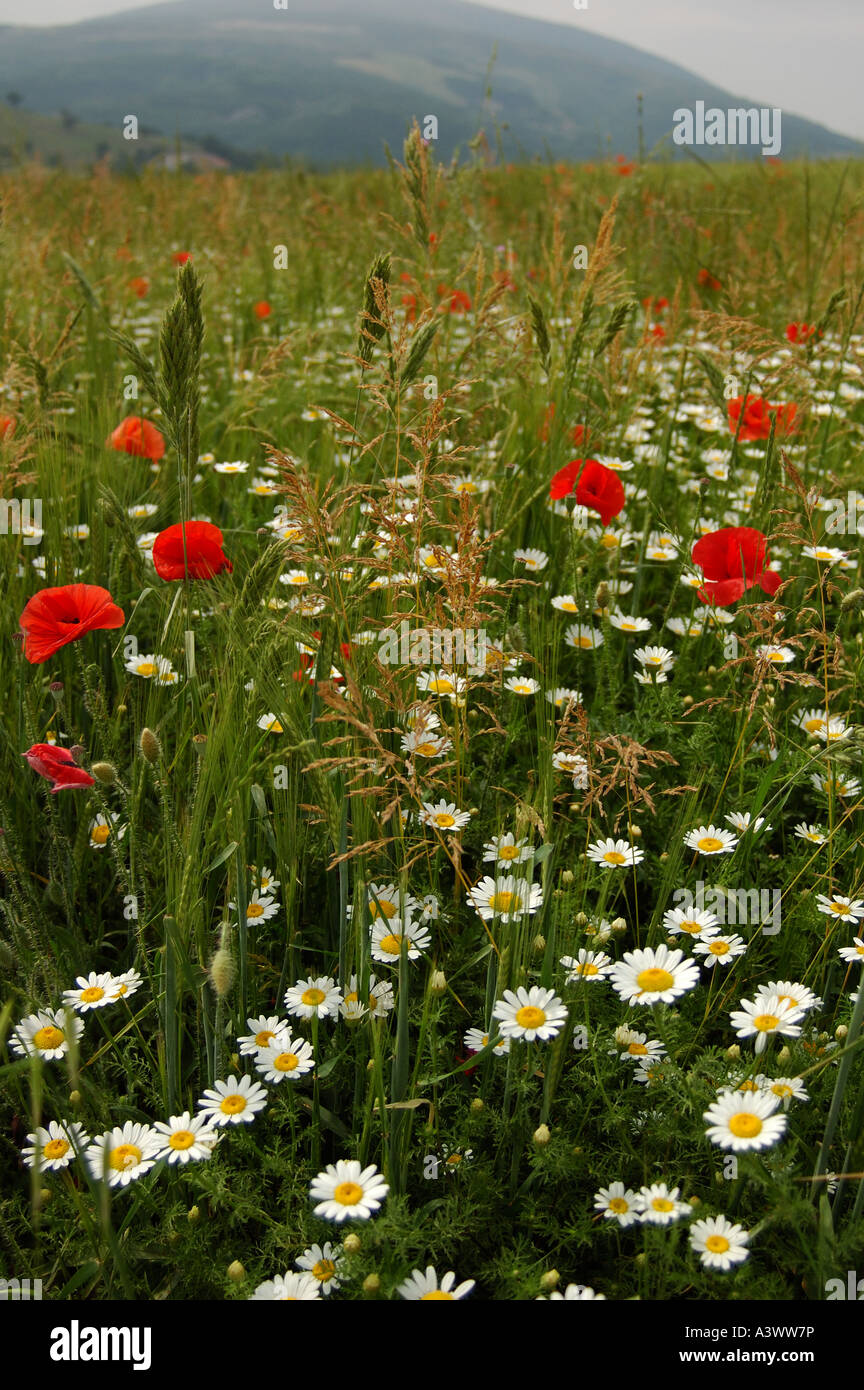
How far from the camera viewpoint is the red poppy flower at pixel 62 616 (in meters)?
1.60

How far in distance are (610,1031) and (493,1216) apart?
308 millimetres

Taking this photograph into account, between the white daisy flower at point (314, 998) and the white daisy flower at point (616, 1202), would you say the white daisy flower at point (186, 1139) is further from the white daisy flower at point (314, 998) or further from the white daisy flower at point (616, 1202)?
the white daisy flower at point (616, 1202)

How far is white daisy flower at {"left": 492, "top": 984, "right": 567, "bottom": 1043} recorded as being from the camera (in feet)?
3.87

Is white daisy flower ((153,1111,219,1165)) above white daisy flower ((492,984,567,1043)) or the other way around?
the other way around

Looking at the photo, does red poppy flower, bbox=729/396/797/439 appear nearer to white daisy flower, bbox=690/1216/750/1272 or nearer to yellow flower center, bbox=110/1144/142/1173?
white daisy flower, bbox=690/1216/750/1272

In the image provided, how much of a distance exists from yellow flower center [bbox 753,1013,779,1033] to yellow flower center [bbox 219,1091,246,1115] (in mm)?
696

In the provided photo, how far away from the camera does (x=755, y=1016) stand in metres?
1.22

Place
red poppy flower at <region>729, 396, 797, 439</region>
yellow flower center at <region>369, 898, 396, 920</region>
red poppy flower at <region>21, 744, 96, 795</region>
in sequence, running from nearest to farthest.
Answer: red poppy flower at <region>21, 744, 96, 795</region> → yellow flower center at <region>369, 898, 396, 920</region> → red poppy flower at <region>729, 396, 797, 439</region>

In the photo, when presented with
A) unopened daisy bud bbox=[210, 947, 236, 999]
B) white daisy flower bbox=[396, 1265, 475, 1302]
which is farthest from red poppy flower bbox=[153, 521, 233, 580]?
white daisy flower bbox=[396, 1265, 475, 1302]

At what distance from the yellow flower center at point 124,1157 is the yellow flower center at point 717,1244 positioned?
0.72m

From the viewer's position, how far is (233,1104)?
49.3 inches

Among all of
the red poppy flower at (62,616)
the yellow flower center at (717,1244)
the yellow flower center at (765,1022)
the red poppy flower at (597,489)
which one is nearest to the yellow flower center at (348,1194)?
the yellow flower center at (717,1244)
